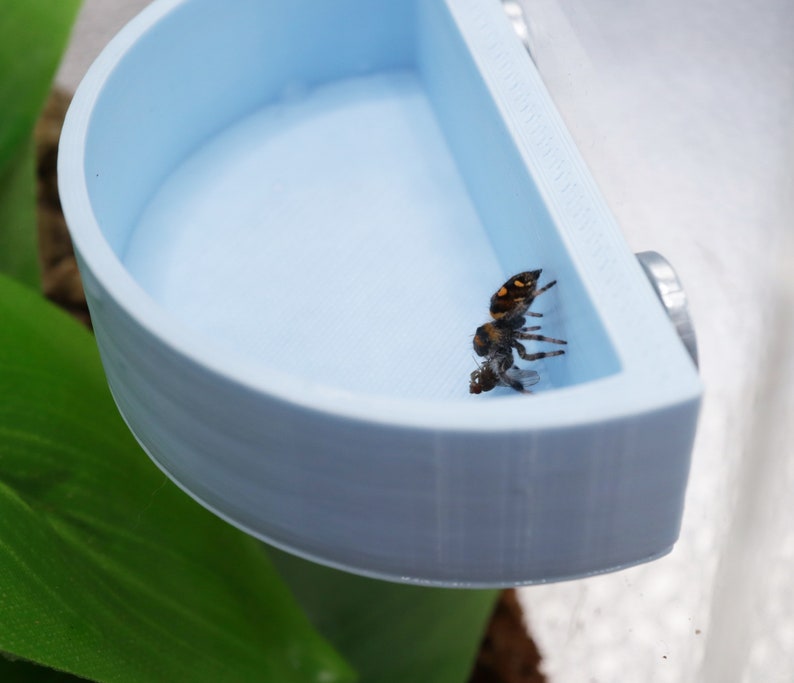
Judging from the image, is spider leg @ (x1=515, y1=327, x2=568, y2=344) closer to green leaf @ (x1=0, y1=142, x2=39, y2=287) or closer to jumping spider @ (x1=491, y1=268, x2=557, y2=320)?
jumping spider @ (x1=491, y1=268, x2=557, y2=320)

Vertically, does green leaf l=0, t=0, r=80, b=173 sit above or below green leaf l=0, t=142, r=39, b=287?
above

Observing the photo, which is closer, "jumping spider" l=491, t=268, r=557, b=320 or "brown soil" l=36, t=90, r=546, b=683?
"jumping spider" l=491, t=268, r=557, b=320

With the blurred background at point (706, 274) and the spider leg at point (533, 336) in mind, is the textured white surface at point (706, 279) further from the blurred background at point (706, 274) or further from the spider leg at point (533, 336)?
the spider leg at point (533, 336)

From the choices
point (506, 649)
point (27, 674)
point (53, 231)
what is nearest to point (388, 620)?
point (506, 649)

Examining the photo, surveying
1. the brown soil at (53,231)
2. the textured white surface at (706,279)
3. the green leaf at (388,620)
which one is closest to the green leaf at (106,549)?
the green leaf at (388,620)

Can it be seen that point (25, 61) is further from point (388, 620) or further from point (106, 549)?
point (388, 620)

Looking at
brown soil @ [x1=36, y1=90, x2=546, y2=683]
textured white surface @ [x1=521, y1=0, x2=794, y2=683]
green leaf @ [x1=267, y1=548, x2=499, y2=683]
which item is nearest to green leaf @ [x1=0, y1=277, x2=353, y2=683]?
green leaf @ [x1=267, y1=548, x2=499, y2=683]
